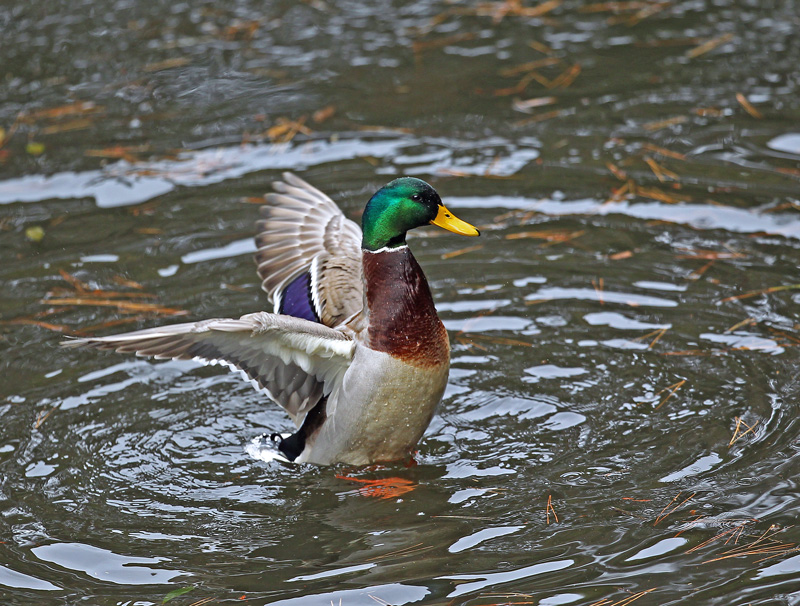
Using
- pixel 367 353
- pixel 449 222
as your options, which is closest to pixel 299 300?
pixel 367 353

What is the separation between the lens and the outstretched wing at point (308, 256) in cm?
519

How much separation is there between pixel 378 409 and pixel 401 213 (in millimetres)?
866

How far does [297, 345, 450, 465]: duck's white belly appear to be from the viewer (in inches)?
179

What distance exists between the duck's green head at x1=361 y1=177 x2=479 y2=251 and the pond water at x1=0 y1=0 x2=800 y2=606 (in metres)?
0.94

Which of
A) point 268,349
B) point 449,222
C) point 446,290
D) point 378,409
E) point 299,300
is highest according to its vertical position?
point 449,222

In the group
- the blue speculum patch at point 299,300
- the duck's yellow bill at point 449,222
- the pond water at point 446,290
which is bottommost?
the pond water at point 446,290

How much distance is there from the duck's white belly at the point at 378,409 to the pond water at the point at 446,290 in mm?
140

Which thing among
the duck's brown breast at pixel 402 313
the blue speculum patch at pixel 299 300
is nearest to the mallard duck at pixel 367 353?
the duck's brown breast at pixel 402 313

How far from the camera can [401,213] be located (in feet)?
15.3

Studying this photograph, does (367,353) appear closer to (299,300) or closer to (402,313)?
(402,313)

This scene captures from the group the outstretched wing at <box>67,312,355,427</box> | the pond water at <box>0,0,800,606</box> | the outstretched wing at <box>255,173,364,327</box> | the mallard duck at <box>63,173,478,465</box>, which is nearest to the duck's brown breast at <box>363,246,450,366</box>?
the mallard duck at <box>63,173,478,465</box>

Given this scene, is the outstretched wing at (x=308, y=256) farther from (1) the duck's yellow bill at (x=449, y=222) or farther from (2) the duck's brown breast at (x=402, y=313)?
(1) the duck's yellow bill at (x=449, y=222)

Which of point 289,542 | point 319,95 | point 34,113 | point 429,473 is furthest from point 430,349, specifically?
point 34,113

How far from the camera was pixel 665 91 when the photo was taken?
7.91m
